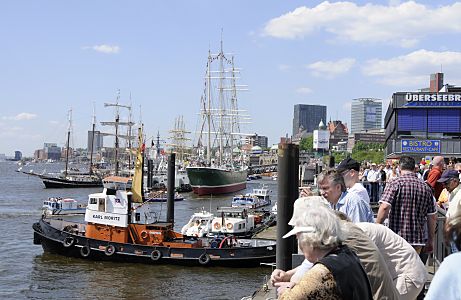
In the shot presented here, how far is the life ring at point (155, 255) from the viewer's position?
28.5 m

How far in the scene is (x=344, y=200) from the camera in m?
6.68

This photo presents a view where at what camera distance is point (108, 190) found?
30234 millimetres

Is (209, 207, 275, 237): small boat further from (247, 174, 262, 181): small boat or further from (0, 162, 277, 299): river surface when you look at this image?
(247, 174, 262, 181): small boat

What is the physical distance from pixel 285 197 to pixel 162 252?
658 inches

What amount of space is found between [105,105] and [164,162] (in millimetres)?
34406

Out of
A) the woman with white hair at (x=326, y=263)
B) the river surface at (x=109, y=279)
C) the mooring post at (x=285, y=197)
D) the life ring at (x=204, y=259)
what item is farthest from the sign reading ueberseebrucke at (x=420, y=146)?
the woman with white hair at (x=326, y=263)

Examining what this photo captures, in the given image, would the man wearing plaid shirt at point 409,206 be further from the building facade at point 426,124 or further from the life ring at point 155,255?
the building facade at point 426,124

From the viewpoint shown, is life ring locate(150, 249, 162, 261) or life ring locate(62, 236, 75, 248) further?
life ring locate(62, 236, 75, 248)

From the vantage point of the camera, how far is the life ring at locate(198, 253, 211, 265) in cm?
2795

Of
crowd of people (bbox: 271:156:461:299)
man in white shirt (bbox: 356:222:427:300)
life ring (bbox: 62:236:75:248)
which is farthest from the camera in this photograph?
life ring (bbox: 62:236:75:248)

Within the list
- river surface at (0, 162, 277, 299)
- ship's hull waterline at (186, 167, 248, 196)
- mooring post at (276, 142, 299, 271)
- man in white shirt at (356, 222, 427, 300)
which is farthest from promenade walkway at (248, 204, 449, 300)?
ship's hull waterline at (186, 167, 248, 196)

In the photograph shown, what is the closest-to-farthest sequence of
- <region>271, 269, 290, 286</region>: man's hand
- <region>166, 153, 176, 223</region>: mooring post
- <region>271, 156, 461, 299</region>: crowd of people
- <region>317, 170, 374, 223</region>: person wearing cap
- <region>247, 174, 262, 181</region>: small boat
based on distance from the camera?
<region>271, 156, 461, 299</region>: crowd of people
<region>271, 269, 290, 286</region>: man's hand
<region>317, 170, 374, 223</region>: person wearing cap
<region>166, 153, 176, 223</region>: mooring post
<region>247, 174, 262, 181</region>: small boat

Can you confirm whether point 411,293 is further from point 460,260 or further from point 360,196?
point 460,260

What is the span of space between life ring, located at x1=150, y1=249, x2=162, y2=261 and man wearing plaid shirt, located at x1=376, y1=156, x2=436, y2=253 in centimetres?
2212
